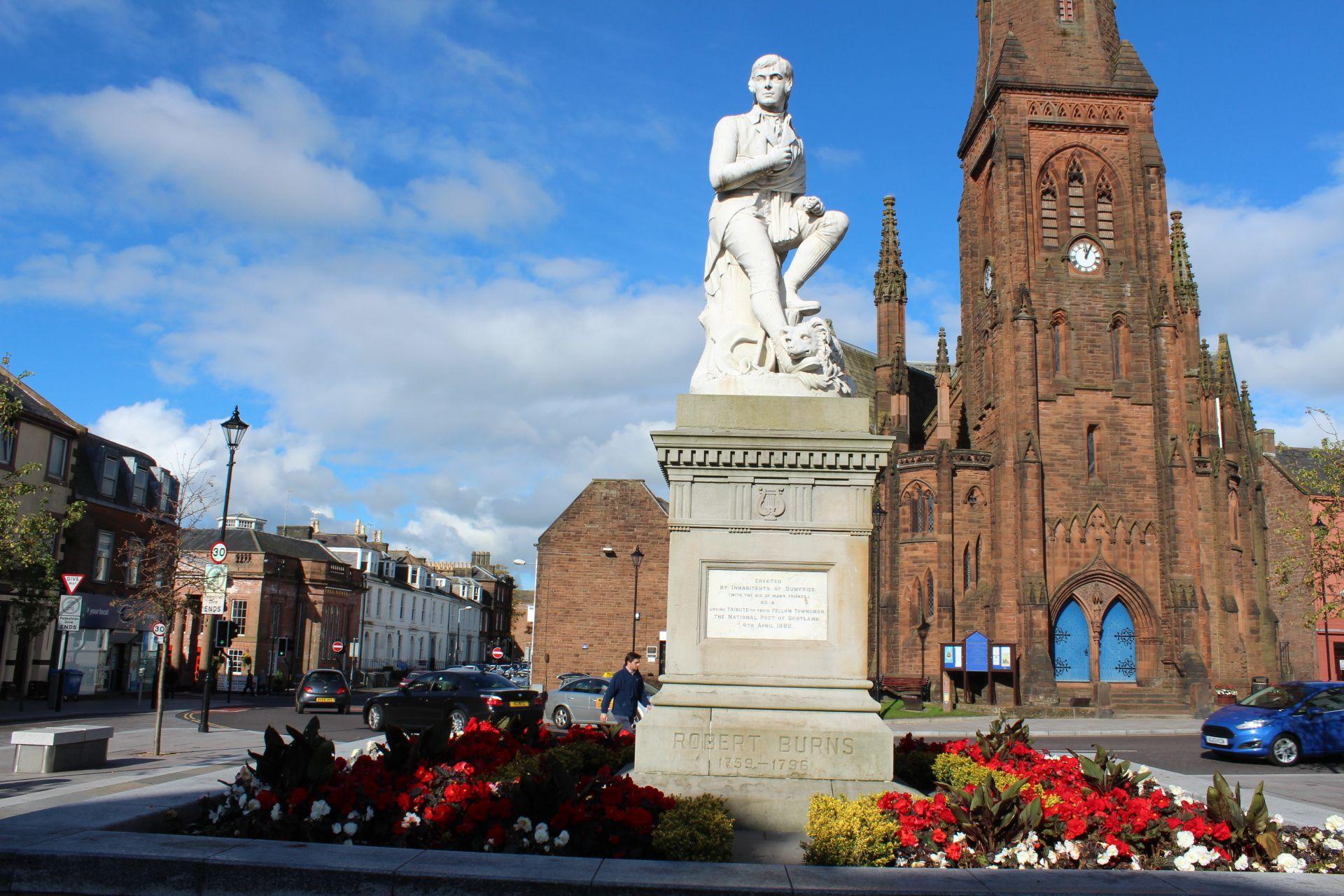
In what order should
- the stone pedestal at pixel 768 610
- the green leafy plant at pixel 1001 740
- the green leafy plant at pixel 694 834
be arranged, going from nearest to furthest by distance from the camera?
the green leafy plant at pixel 694 834
the stone pedestal at pixel 768 610
the green leafy plant at pixel 1001 740

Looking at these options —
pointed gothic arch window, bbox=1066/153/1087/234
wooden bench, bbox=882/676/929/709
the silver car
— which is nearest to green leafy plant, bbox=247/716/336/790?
the silver car

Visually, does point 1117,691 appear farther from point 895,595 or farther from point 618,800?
point 618,800

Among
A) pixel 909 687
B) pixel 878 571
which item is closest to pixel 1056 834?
pixel 909 687

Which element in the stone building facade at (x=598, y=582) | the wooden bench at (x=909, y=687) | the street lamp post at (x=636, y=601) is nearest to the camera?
the wooden bench at (x=909, y=687)

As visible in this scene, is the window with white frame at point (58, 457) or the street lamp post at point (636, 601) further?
the street lamp post at point (636, 601)

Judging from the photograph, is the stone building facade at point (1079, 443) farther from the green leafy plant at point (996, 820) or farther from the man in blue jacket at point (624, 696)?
the green leafy plant at point (996, 820)

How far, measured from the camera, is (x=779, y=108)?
8430 millimetres

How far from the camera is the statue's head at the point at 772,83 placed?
8.37m

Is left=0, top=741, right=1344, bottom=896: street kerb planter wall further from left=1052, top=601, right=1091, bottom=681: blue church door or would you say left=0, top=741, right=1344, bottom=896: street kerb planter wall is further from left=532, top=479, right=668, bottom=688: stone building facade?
left=532, top=479, right=668, bottom=688: stone building facade

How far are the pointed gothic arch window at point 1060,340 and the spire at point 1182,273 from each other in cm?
520

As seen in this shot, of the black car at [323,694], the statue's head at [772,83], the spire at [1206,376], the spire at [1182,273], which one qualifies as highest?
the spire at [1182,273]

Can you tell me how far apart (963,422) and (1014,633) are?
12.5 meters

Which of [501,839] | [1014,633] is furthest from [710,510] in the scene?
[1014,633]

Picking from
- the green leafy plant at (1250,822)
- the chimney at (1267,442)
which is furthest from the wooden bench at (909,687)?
the chimney at (1267,442)
